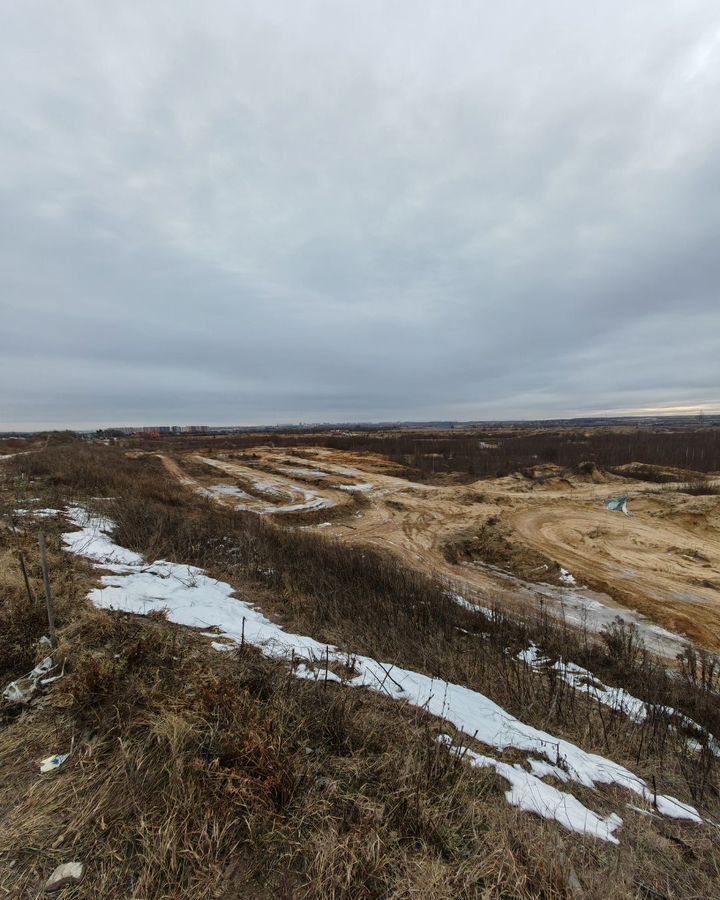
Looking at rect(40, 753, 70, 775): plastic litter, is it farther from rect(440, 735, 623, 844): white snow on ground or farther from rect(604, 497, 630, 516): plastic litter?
rect(604, 497, 630, 516): plastic litter

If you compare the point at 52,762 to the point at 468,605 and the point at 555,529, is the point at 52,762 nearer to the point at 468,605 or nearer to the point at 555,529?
the point at 468,605

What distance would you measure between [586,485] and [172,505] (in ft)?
90.0

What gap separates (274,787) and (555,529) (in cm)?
1756

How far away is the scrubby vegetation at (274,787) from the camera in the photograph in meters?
2.11

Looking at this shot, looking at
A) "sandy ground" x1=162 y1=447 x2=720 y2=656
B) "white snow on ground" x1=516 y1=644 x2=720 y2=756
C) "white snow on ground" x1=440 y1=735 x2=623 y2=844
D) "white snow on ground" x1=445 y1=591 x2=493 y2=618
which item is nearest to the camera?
"white snow on ground" x1=440 y1=735 x2=623 y2=844

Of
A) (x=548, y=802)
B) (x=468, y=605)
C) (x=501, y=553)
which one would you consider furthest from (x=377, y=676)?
(x=501, y=553)

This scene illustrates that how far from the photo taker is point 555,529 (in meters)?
17.2

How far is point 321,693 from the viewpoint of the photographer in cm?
375

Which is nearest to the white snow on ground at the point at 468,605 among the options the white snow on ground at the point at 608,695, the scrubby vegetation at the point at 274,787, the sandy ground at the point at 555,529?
the sandy ground at the point at 555,529

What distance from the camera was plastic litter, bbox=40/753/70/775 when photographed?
2.68 metres

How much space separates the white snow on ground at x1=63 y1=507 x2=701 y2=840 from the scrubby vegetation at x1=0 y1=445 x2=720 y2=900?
0.90 feet

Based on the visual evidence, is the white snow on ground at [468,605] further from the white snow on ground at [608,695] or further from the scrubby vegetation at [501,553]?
the scrubby vegetation at [501,553]

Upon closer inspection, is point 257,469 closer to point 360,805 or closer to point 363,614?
point 363,614

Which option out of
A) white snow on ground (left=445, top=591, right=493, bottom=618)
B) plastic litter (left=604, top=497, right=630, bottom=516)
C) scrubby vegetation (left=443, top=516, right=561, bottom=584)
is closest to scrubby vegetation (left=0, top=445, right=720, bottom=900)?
white snow on ground (left=445, top=591, right=493, bottom=618)
